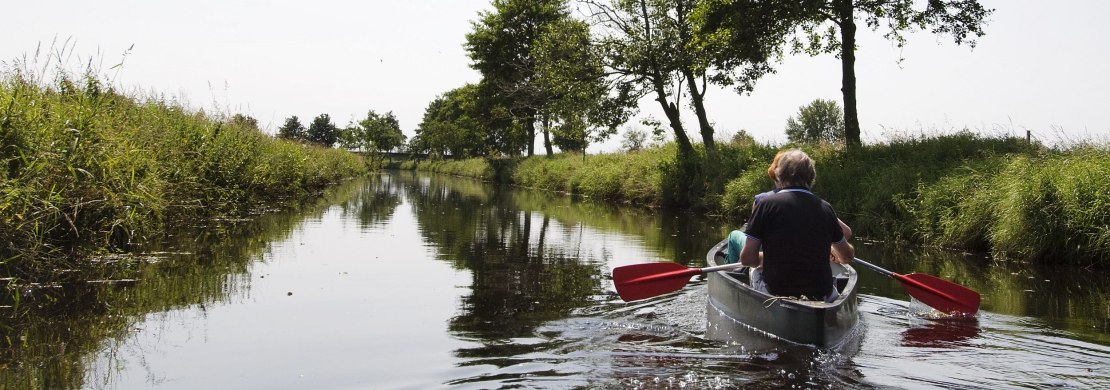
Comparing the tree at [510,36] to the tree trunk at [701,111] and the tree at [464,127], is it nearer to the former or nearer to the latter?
the tree at [464,127]

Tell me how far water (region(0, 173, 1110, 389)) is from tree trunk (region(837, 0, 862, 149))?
9.32m

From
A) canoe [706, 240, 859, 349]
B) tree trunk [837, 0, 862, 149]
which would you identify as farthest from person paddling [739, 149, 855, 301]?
tree trunk [837, 0, 862, 149]

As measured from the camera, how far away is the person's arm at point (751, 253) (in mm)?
5824

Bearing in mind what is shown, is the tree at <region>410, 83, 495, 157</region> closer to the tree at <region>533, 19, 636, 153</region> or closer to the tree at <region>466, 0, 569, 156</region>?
the tree at <region>466, 0, 569, 156</region>

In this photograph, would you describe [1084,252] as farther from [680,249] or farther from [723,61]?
[723,61]

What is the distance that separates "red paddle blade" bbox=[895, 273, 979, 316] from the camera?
22.7ft

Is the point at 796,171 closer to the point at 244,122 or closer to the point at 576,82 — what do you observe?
the point at 244,122

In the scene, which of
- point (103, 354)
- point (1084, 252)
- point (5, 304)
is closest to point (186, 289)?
point (5, 304)

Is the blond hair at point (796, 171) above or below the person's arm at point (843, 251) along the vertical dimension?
above

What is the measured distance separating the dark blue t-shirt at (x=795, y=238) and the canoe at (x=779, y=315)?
0.62 feet

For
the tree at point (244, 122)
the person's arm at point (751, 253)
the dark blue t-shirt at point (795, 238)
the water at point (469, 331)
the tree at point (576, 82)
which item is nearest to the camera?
the water at point (469, 331)

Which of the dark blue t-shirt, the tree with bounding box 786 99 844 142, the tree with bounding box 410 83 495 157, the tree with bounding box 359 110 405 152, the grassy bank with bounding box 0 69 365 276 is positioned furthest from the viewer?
the tree with bounding box 786 99 844 142

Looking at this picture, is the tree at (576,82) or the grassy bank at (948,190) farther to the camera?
the tree at (576,82)

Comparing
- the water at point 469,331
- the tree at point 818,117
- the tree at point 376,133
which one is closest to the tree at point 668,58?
the water at point 469,331
